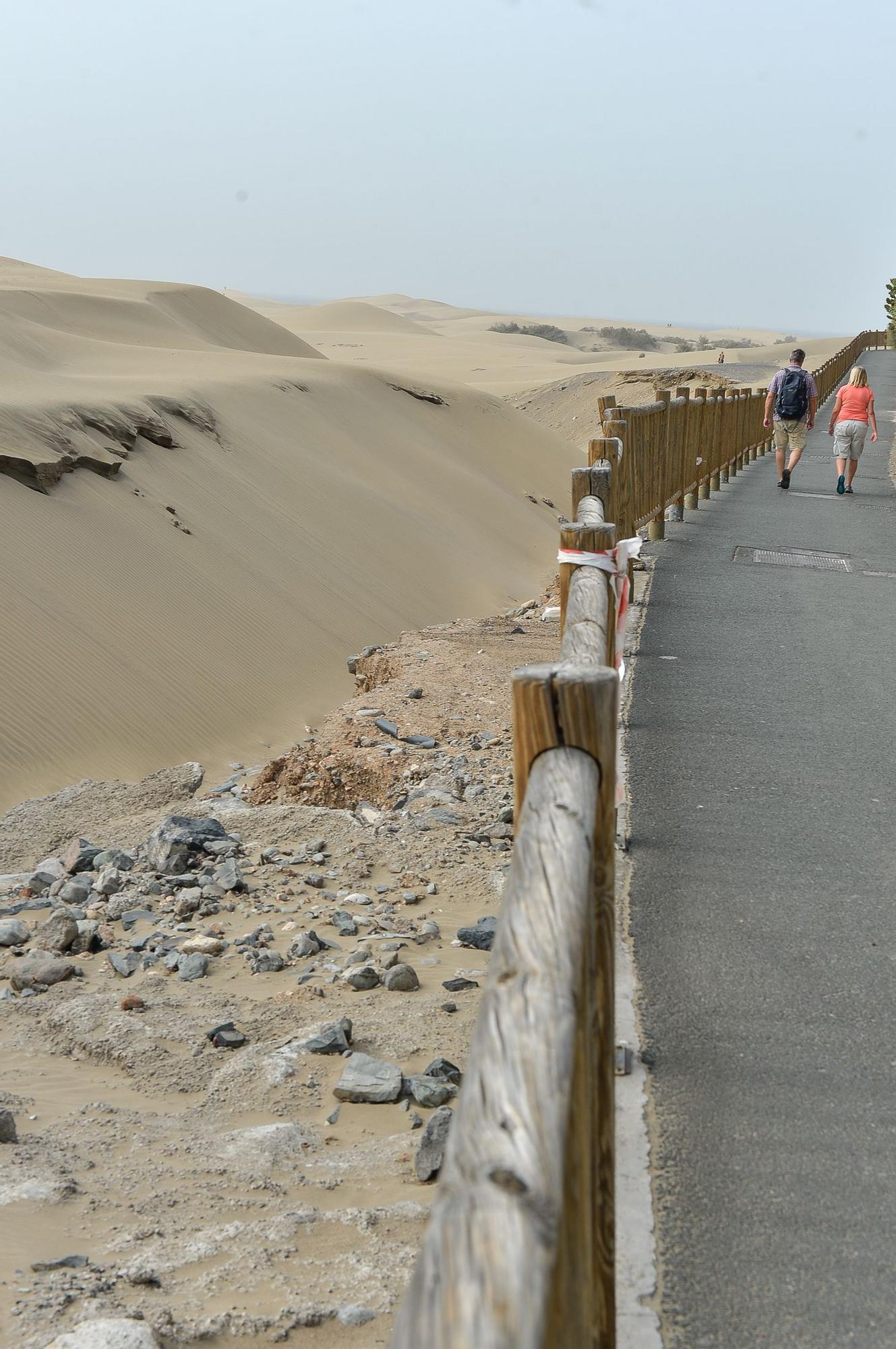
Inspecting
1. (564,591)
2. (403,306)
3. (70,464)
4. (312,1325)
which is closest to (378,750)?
(564,591)

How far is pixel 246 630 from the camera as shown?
14062mm

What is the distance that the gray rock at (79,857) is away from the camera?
22.1ft

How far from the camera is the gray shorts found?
16078 millimetres

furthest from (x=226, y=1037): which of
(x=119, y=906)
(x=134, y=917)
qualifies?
(x=119, y=906)

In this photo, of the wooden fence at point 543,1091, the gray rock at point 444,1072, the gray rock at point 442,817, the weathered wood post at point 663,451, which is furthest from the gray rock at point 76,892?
the weathered wood post at point 663,451

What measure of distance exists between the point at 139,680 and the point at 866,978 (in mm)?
9166

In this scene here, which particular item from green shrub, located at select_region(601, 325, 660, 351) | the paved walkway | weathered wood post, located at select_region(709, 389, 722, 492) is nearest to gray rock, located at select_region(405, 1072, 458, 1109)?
the paved walkway

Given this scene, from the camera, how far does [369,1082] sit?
13.4ft

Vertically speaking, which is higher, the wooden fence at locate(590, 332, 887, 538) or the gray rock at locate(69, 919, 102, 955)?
the wooden fence at locate(590, 332, 887, 538)

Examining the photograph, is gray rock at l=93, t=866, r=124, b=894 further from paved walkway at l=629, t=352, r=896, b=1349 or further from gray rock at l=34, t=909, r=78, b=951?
paved walkway at l=629, t=352, r=896, b=1349

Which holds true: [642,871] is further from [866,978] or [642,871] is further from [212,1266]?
[212,1266]

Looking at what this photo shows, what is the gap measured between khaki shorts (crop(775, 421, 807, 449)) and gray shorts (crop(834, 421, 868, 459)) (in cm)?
43

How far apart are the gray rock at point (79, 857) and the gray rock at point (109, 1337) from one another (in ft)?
13.9

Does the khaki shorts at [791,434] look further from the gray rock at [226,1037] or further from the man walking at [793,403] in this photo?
the gray rock at [226,1037]
